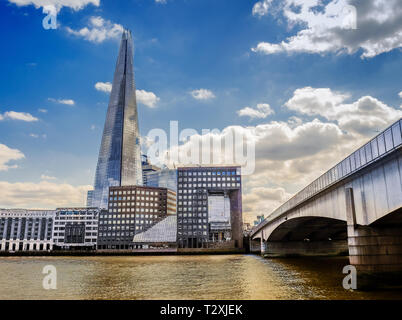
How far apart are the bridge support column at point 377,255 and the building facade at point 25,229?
534 ft

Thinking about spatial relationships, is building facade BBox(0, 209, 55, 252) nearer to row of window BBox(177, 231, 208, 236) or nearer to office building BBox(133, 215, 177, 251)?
office building BBox(133, 215, 177, 251)

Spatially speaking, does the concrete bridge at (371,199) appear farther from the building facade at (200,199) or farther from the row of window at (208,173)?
the row of window at (208,173)

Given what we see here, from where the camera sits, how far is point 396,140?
17.8m

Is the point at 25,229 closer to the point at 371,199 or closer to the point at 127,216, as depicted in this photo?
the point at 127,216

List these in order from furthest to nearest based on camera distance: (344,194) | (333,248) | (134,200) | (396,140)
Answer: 1. (134,200)
2. (333,248)
3. (344,194)
4. (396,140)

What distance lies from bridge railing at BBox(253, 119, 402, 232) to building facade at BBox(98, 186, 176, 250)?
→ 127251 millimetres

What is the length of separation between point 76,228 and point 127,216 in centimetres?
2502

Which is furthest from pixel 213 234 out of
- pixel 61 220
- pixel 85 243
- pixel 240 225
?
pixel 61 220

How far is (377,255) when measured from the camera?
75.2 feet

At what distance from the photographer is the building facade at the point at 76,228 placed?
497 ft

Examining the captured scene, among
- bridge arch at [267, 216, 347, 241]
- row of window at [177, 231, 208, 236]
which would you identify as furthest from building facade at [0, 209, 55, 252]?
bridge arch at [267, 216, 347, 241]

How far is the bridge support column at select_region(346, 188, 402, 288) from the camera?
22.6 meters
